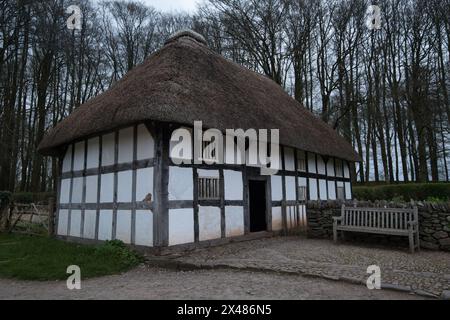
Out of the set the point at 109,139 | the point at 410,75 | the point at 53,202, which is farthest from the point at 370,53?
the point at 53,202

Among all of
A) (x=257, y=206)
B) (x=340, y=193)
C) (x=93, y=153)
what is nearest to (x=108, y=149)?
(x=93, y=153)

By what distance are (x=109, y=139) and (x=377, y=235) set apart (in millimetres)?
7290

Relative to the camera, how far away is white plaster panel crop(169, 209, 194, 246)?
7.26 metres

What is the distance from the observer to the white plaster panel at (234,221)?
8.64 m

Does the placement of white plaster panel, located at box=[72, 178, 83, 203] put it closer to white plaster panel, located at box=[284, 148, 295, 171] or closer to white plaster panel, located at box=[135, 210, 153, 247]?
white plaster panel, located at box=[135, 210, 153, 247]

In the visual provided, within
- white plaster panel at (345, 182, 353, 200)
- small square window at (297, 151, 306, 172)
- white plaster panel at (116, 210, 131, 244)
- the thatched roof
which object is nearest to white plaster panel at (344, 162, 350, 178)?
white plaster panel at (345, 182, 353, 200)

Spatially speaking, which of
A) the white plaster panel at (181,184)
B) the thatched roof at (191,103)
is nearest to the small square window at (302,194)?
the thatched roof at (191,103)

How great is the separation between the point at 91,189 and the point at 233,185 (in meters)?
3.90

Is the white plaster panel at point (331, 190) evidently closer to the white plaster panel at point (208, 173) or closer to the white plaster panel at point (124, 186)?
the white plaster panel at point (208, 173)

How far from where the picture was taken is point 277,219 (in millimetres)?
10422

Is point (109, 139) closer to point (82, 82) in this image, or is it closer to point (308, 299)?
point (308, 299)

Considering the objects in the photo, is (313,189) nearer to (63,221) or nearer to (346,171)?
(346,171)

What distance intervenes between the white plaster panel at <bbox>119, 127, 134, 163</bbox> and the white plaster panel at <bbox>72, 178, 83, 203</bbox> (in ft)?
7.17
